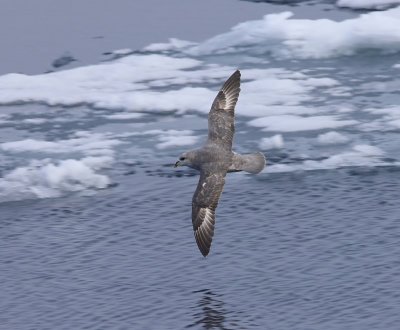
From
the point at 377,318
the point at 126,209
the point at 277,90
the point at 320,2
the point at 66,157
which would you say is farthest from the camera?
the point at 320,2

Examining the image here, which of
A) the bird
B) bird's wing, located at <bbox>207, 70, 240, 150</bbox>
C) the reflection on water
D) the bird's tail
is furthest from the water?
bird's wing, located at <bbox>207, 70, 240, 150</bbox>

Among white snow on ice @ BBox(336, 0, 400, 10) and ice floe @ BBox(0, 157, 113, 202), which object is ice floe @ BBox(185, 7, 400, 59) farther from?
ice floe @ BBox(0, 157, 113, 202)

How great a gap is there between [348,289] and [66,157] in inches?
349

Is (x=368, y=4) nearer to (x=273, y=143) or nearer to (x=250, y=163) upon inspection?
(x=273, y=143)

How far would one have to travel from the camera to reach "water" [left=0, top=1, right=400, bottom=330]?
67.6 ft

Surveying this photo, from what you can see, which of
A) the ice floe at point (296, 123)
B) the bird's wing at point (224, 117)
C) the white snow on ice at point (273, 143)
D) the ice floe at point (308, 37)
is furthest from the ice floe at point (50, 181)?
the ice floe at point (308, 37)

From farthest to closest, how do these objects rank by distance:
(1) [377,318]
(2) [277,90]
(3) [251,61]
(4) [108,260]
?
(3) [251,61], (2) [277,90], (4) [108,260], (1) [377,318]

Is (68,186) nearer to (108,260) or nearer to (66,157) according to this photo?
(66,157)

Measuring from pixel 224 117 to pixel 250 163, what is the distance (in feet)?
5.34

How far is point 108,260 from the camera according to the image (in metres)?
22.3

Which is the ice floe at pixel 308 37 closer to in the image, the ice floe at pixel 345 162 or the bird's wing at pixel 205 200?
the ice floe at pixel 345 162

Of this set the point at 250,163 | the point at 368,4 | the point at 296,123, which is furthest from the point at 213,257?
the point at 368,4

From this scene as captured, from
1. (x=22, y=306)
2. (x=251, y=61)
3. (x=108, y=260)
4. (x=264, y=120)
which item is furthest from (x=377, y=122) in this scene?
(x=22, y=306)

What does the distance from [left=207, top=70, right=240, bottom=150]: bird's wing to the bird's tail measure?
26.1 inches
